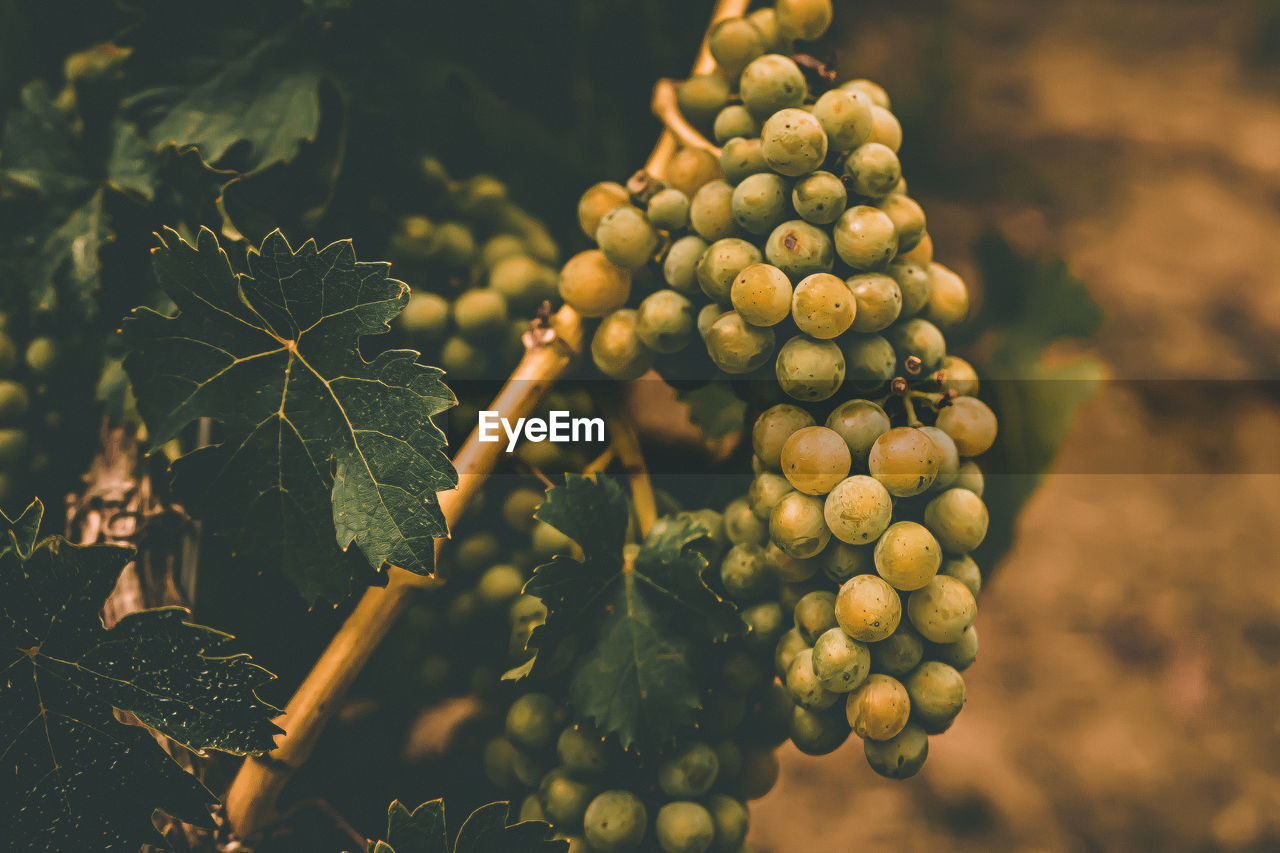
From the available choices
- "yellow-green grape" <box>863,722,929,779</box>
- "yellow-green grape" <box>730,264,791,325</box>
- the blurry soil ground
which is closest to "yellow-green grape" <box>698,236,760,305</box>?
"yellow-green grape" <box>730,264,791,325</box>

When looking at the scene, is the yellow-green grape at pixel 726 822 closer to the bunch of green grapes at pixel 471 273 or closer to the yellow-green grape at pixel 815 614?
the yellow-green grape at pixel 815 614

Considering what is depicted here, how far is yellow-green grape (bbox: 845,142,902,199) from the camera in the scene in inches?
20.7

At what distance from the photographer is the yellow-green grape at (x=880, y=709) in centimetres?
48

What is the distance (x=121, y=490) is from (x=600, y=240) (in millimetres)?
457

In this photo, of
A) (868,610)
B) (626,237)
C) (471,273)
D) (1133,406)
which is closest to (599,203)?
(626,237)

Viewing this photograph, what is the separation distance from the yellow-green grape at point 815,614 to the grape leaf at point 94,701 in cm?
37

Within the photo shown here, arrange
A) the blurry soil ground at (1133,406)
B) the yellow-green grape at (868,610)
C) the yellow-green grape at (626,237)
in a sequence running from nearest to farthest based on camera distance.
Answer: the yellow-green grape at (868,610) → the yellow-green grape at (626,237) → the blurry soil ground at (1133,406)

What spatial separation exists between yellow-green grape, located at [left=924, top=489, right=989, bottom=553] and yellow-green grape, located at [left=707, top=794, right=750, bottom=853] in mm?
273

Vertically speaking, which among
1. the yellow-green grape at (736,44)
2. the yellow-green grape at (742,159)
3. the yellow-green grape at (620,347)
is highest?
the yellow-green grape at (736,44)

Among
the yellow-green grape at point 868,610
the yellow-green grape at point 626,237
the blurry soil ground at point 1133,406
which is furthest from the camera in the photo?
the blurry soil ground at point 1133,406

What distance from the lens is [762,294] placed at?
500 millimetres

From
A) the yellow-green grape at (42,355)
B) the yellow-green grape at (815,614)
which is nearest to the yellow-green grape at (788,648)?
the yellow-green grape at (815,614)

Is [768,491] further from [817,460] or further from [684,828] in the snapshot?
[684,828]

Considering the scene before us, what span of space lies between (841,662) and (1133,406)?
29.3 inches
